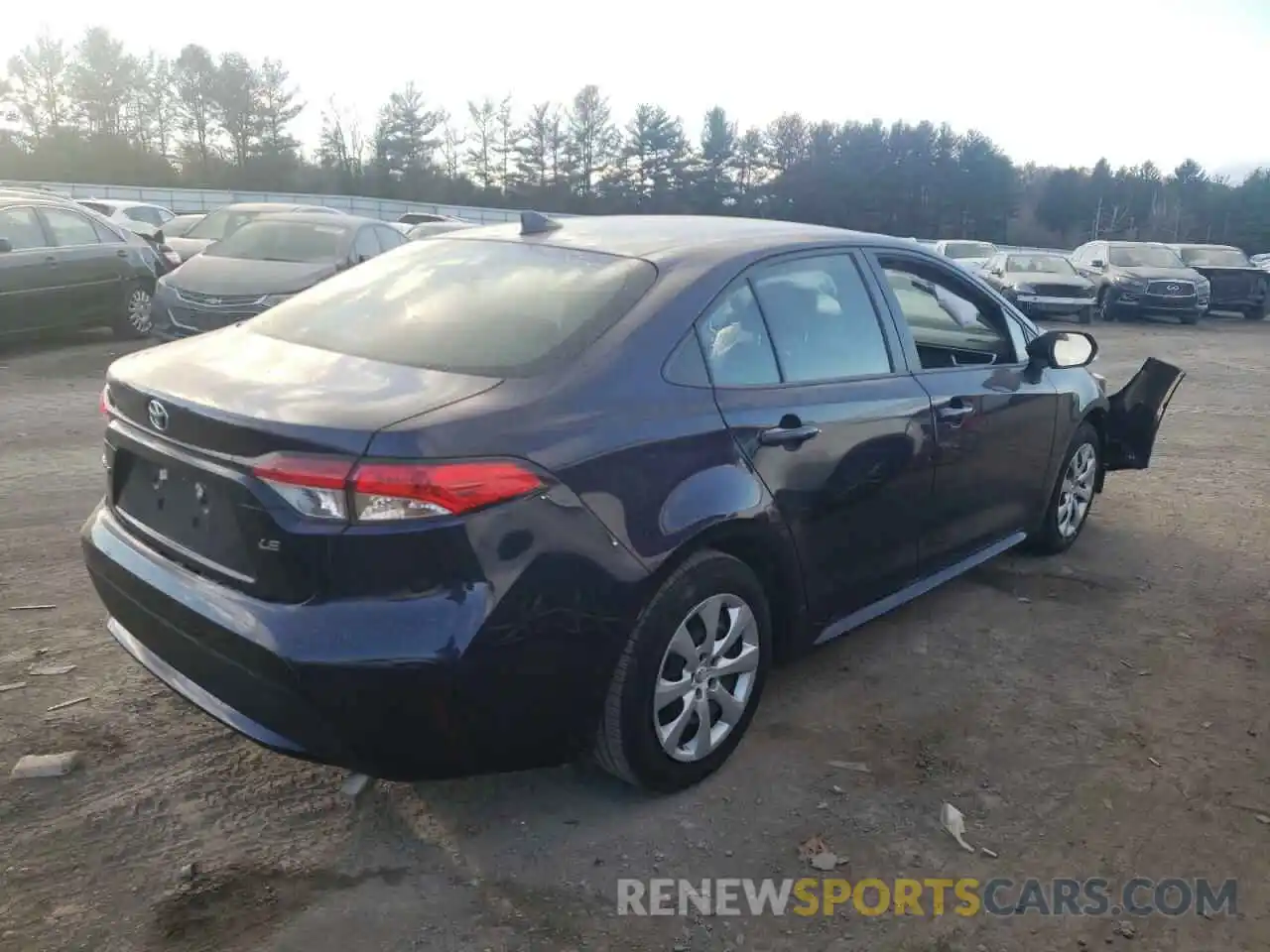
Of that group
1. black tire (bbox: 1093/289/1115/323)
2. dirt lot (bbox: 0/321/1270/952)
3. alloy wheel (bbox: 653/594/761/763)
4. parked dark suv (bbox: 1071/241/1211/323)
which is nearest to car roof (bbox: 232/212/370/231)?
dirt lot (bbox: 0/321/1270/952)

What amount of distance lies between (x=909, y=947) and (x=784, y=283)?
2.08 m

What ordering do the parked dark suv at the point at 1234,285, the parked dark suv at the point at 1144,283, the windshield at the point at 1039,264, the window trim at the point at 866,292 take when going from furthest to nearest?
the parked dark suv at the point at 1234,285 < the parked dark suv at the point at 1144,283 < the windshield at the point at 1039,264 < the window trim at the point at 866,292

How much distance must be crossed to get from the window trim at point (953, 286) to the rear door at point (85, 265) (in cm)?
949

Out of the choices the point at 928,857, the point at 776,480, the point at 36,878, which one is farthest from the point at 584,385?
the point at 36,878

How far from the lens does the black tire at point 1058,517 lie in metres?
5.21

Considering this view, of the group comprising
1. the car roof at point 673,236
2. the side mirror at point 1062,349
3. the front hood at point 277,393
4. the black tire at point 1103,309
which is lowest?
the black tire at point 1103,309

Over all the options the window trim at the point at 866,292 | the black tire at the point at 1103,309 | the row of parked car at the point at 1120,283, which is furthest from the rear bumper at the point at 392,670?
the black tire at the point at 1103,309

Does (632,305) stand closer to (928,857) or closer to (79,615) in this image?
(928,857)

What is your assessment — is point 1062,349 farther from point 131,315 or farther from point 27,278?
point 131,315

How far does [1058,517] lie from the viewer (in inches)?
210

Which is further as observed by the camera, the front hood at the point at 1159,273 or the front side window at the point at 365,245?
the front hood at the point at 1159,273

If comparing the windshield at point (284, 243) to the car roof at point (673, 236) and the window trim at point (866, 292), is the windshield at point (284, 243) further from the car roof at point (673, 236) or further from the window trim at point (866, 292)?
the window trim at point (866, 292)

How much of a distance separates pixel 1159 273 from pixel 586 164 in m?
43.0

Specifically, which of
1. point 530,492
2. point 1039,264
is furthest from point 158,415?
point 1039,264
